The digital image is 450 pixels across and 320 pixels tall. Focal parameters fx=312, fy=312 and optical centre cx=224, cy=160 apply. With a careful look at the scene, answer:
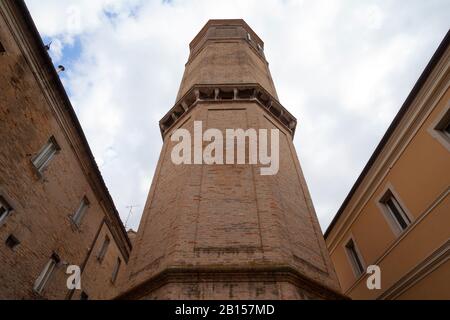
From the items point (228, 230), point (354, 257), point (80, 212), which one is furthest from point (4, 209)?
point (354, 257)

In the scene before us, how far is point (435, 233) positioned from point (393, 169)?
2.90 metres

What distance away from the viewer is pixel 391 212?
37.1 ft

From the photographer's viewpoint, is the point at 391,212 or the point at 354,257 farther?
the point at 354,257

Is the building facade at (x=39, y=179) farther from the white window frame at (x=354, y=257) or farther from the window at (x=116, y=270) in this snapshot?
the white window frame at (x=354, y=257)

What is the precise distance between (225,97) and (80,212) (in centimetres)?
809

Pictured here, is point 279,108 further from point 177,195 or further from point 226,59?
point 177,195

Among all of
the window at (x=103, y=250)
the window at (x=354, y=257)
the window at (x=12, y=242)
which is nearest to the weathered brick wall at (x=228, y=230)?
the window at (x=12, y=242)

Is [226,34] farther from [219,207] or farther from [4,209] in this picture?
[4,209]

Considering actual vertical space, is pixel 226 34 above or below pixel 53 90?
above

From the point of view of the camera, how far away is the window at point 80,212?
1307 cm

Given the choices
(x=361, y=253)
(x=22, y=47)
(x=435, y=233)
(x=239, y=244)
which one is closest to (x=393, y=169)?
(x=435, y=233)

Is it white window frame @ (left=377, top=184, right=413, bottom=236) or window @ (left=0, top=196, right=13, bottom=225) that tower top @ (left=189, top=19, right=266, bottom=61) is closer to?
white window frame @ (left=377, top=184, right=413, bottom=236)

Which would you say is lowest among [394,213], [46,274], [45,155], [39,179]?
[46,274]

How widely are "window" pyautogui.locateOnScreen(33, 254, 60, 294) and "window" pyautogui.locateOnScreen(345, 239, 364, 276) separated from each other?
11892 mm
